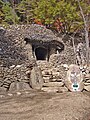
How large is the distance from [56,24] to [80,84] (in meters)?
12.6

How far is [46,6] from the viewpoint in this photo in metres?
22.9

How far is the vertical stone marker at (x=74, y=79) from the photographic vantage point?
41.9 feet

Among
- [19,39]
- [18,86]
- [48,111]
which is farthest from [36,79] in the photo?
[19,39]

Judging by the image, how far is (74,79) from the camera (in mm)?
12984

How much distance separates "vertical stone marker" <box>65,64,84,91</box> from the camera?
12757 mm

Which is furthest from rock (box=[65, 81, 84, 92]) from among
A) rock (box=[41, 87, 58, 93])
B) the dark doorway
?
the dark doorway

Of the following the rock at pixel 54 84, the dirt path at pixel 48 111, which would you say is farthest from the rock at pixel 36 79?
the dirt path at pixel 48 111

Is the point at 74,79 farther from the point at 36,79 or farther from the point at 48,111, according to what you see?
the point at 48,111

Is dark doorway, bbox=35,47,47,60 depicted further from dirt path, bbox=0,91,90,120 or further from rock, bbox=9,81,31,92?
dirt path, bbox=0,91,90,120

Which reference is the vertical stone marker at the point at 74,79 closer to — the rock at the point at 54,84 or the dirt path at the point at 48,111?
the rock at the point at 54,84

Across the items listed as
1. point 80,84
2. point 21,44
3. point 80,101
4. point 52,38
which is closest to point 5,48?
point 21,44

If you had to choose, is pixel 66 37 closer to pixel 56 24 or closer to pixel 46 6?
pixel 56 24

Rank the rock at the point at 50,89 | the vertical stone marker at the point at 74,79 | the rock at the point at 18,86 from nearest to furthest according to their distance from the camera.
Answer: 1. the rock at the point at 50,89
2. the rock at the point at 18,86
3. the vertical stone marker at the point at 74,79

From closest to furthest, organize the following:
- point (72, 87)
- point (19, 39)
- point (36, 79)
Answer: point (72, 87)
point (36, 79)
point (19, 39)
